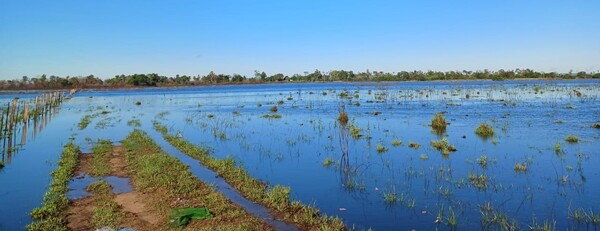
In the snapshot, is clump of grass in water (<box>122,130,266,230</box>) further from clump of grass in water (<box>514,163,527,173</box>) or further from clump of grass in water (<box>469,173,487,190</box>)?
clump of grass in water (<box>514,163,527,173</box>)

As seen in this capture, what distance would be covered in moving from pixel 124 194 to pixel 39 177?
5.22 meters

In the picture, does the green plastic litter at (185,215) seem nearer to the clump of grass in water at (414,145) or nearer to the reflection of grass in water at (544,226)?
the reflection of grass in water at (544,226)

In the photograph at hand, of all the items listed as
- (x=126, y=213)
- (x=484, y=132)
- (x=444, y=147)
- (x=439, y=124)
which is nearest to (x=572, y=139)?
(x=484, y=132)

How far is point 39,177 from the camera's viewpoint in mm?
14844

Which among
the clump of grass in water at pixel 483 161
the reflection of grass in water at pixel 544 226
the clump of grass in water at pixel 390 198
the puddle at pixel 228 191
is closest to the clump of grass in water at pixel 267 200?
the puddle at pixel 228 191

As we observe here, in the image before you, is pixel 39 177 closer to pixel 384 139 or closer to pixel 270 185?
pixel 270 185

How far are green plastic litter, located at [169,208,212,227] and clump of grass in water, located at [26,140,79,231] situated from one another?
227cm

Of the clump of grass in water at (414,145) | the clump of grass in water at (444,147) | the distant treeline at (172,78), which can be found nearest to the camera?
the clump of grass in water at (444,147)

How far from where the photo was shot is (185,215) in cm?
927

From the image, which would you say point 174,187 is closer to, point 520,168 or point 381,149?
point 381,149

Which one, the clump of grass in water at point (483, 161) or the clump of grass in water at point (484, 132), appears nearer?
the clump of grass in water at point (483, 161)

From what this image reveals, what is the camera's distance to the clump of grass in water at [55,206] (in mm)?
9188

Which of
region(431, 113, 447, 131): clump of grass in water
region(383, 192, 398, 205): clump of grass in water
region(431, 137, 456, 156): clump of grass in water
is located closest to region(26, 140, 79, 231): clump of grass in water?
region(383, 192, 398, 205): clump of grass in water

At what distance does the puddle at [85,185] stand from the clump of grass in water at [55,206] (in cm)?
19
